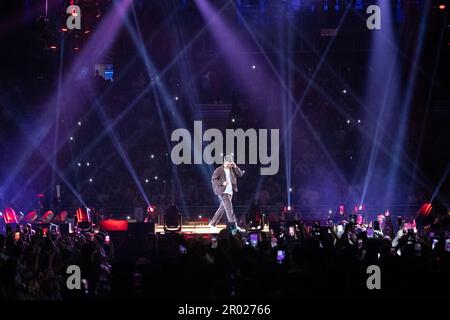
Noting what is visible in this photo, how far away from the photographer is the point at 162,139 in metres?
22.9

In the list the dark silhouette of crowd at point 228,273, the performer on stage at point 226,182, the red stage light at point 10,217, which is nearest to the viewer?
the dark silhouette of crowd at point 228,273

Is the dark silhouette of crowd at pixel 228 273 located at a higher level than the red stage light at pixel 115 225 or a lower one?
higher

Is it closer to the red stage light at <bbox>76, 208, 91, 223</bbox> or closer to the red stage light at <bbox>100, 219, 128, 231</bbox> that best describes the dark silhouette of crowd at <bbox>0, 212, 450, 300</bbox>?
the red stage light at <bbox>100, 219, 128, 231</bbox>

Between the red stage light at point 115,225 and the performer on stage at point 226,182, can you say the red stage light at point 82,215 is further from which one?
the performer on stage at point 226,182

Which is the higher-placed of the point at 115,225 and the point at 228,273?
the point at 228,273

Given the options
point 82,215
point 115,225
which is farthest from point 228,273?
point 82,215

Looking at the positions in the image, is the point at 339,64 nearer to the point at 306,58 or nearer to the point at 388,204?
the point at 306,58

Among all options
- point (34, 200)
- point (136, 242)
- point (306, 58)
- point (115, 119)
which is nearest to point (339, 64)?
point (306, 58)

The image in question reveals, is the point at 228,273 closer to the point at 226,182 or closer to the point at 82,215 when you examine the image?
the point at 226,182

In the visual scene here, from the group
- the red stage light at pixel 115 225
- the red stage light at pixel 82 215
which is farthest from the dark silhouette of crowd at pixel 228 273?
the red stage light at pixel 82 215

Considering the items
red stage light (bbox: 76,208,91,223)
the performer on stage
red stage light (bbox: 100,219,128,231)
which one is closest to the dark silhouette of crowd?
red stage light (bbox: 100,219,128,231)
